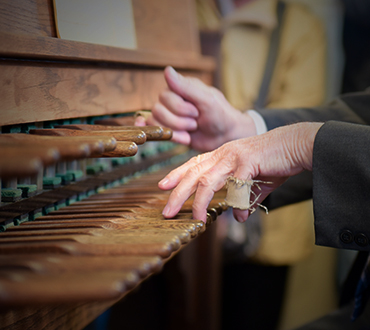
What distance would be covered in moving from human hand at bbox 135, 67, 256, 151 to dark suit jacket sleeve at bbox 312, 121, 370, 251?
350 millimetres

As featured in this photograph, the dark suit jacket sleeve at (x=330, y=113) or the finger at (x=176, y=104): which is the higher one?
the finger at (x=176, y=104)

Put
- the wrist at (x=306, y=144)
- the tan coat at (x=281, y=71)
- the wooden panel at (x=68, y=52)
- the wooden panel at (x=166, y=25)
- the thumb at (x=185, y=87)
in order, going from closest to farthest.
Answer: the wooden panel at (x=68, y=52) < the wrist at (x=306, y=144) < the thumb at (x=185, y=87) < the wooden panel at (x=166, y=25) < the tan coat at (x=281, y=71)

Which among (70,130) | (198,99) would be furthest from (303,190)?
(70,130)

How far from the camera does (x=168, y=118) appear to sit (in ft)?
3.16

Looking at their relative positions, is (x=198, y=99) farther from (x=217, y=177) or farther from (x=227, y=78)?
(x=227, y=78)

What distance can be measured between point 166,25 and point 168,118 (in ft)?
1.76

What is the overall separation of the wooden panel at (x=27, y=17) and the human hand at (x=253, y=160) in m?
0.36

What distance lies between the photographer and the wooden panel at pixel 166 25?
125 centimetres

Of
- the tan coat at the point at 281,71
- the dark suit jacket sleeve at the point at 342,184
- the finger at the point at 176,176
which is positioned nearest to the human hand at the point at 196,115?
the finger at the point at 176,176

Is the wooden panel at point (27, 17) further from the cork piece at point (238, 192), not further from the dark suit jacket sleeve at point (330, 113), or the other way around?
the dark suit jacket sleeve at point (330, 113)

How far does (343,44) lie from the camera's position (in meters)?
1.94

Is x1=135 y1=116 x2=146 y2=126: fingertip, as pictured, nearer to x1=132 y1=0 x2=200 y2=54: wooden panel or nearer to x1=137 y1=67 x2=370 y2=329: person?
x1=137 y1=67 x2=370 y2=329: person

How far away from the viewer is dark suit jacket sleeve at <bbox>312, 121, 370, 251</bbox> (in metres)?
0.67

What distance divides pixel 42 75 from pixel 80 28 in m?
0.21
